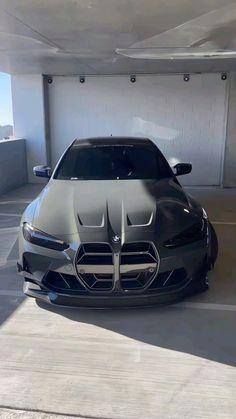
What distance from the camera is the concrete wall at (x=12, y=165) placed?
25.9 ft

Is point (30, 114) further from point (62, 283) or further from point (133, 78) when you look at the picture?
point (62, 283)

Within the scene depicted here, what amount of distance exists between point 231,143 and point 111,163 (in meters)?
5.12

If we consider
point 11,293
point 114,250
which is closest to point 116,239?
point 114,250

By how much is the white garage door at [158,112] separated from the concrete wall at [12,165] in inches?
45.6

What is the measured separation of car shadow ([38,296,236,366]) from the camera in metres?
2.48

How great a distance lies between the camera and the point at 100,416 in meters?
1.88

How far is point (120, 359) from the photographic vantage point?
236 cm

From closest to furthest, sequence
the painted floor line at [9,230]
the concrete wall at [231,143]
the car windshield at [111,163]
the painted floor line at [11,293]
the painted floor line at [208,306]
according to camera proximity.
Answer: the painted floor line at [208,306]
the painted floor line at [11,293]
the car windshield at [111,163]
the painted floor line at [9,230]
the concrete wall at [231,143]

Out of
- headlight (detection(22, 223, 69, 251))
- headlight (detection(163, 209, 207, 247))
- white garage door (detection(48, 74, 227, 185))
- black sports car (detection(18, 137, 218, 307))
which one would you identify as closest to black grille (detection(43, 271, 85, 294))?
black sports car (detection(18, 137, 218, 307))

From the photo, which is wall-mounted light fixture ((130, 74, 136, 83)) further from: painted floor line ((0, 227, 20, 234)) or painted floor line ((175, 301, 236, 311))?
painted floor line ((175, 301, 236, 311))

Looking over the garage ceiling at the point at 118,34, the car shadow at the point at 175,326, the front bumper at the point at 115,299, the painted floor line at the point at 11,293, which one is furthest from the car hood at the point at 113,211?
the garage ceiling at the point at 118,34

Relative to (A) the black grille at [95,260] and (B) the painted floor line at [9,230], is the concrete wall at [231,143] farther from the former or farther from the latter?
(A) the black grille at [95,260]

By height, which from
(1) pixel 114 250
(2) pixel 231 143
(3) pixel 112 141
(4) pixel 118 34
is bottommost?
(1) pixel 114 250

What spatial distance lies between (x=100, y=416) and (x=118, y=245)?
44.0 inches
